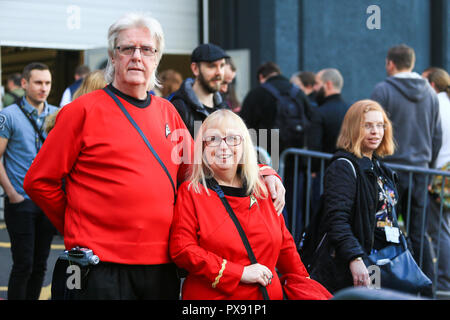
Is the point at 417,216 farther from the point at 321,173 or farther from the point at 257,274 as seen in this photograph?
the point at 257,274

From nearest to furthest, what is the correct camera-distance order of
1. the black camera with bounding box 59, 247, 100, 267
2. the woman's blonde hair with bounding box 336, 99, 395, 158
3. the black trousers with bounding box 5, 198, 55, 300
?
the black camera with bounding box 59, 247, 100, 267, the woman's blonde hair with bounding box 336, 99, 395, 158, the black trousers with bounding box 5, 198, 55, 300

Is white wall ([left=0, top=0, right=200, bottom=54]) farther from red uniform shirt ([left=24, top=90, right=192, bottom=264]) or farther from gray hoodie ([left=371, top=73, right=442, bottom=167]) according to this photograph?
red uniform shirt ([left=24, top=90, right=192, bottom=264])

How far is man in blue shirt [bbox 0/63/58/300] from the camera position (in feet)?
15.9

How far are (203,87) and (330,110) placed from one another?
2.95m

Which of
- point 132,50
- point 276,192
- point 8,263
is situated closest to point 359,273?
point 276,192

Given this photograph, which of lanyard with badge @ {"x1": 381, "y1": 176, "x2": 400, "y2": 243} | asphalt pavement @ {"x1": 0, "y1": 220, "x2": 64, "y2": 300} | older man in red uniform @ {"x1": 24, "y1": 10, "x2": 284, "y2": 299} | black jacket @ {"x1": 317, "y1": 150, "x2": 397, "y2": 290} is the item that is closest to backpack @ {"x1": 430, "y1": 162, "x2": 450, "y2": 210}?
lanyard with badge @ {"x1": 381, "y1": 176, "x2": 400, "y2": 243}

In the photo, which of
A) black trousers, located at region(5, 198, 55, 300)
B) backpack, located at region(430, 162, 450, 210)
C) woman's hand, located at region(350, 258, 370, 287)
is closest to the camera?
woman's hand, located at region(350, 258, 370, 287)

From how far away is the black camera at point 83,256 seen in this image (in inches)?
108

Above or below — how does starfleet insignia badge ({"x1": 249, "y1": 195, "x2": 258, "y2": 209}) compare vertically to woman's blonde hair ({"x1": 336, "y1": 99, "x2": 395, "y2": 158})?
below

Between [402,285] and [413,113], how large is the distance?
2771 mm

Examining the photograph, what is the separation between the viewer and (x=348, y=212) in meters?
4.16

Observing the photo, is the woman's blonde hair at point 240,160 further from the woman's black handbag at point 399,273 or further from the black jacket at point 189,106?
the black jacket at point 189,106

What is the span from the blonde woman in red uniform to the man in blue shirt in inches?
85.3
